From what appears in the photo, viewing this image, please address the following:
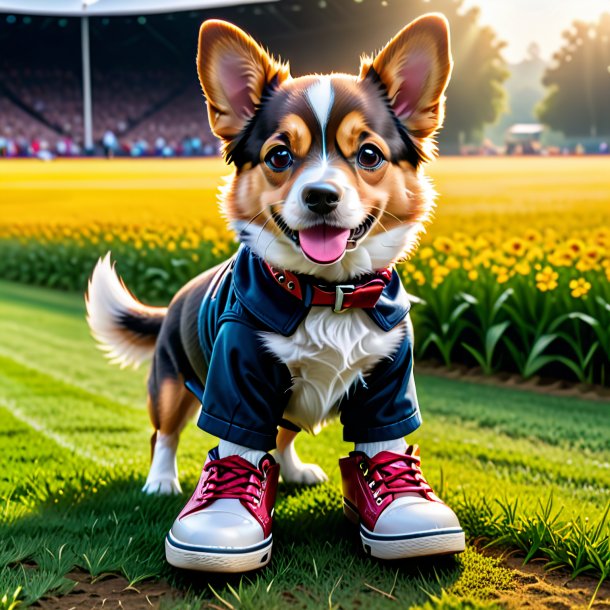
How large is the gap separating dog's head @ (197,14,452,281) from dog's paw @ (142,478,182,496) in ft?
2.17

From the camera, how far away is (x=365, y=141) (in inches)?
52.3

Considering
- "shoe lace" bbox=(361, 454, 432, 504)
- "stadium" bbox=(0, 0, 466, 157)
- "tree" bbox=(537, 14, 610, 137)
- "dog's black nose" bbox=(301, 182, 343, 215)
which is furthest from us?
"stadium" bbox=(0, 0, 466, 157)

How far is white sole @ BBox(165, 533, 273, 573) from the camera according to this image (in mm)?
1327

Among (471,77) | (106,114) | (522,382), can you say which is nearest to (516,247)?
(522,382)

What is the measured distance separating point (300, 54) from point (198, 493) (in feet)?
10.9

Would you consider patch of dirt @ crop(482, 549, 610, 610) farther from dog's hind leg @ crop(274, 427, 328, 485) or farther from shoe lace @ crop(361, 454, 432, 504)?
dog's hind leg @ crop(274, 427, 328, 485)

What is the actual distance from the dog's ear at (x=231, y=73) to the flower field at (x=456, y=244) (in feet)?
0.81

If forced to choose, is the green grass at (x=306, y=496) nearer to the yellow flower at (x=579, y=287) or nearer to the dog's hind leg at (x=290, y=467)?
the dog's hind leg at (x=290, y=467)

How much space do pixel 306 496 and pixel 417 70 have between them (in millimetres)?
949

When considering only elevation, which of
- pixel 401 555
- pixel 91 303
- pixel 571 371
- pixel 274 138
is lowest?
pixel 571 371

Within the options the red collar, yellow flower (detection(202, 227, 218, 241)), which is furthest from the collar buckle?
yellow flower (detection(202, 227, 218, 241))

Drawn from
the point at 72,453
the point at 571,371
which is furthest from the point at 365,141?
the point at 571,371

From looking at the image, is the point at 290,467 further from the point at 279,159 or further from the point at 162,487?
the point at 279,159

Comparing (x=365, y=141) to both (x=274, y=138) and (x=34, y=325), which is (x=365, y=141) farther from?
(x=34, y=325)
